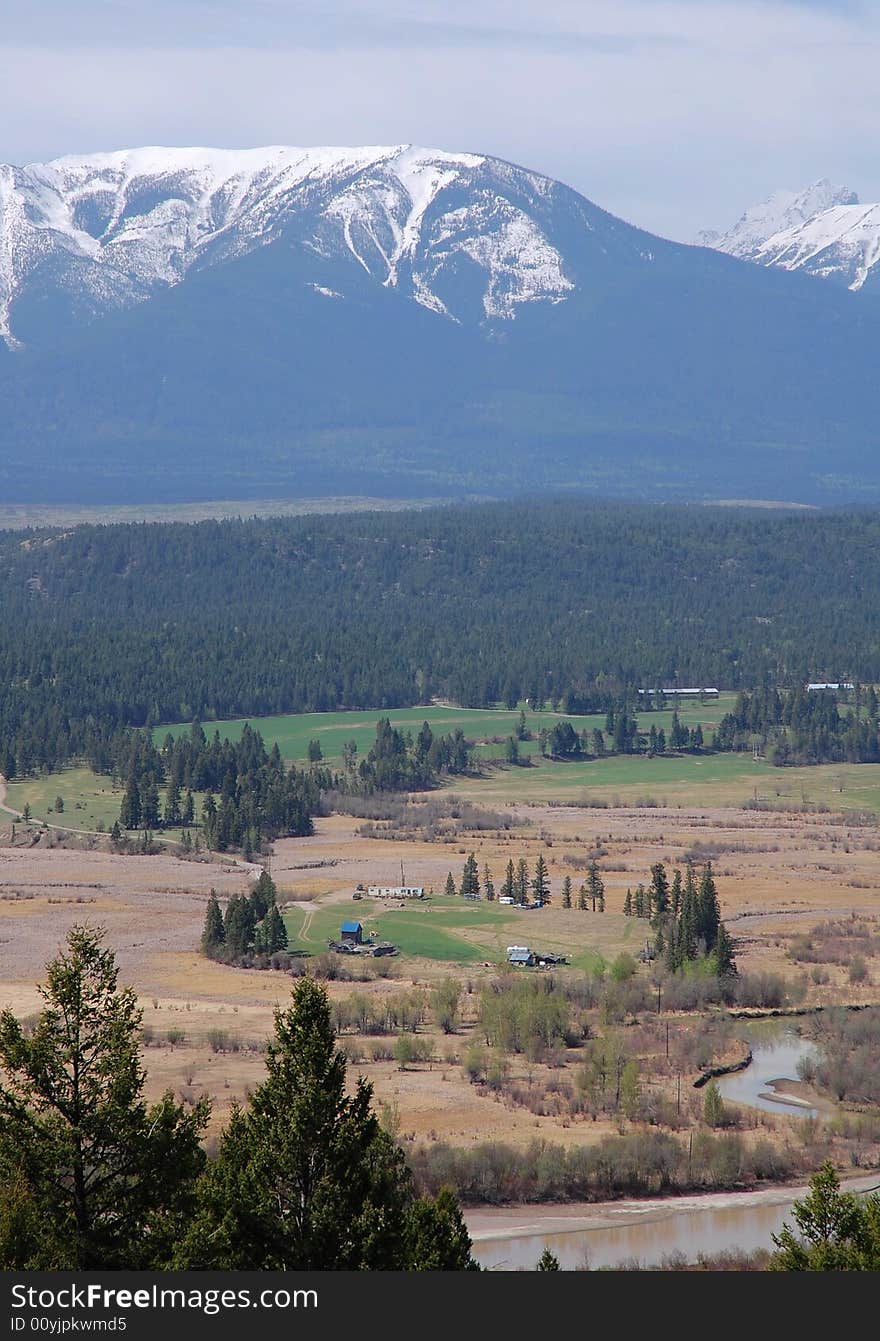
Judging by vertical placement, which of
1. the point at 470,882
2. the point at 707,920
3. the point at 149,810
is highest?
the point at 707,920

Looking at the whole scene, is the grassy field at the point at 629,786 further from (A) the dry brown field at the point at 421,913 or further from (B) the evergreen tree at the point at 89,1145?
(B) the evergreen tree at the point at 89,1145

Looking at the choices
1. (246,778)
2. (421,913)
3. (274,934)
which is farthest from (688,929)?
(246,778)

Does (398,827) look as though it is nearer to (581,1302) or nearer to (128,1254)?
(128,1254)

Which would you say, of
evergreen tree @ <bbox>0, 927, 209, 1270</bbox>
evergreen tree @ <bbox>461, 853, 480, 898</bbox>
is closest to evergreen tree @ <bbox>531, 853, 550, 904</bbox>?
evergreen tree @ <bbox>461, 853, 480, 898</bbox>

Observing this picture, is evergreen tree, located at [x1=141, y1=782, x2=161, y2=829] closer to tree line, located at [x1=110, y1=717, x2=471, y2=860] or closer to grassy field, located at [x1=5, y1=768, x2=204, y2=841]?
tree line, located at [x1=110, y1=717, x2=471, y2=860]

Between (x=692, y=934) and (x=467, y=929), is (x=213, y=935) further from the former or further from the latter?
(x=692, y=934)

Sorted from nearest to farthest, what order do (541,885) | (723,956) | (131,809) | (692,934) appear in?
(723,956)
(692,934)
(541,885)
(131,809)

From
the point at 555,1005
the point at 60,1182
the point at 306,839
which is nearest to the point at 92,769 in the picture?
the point at 306,839
